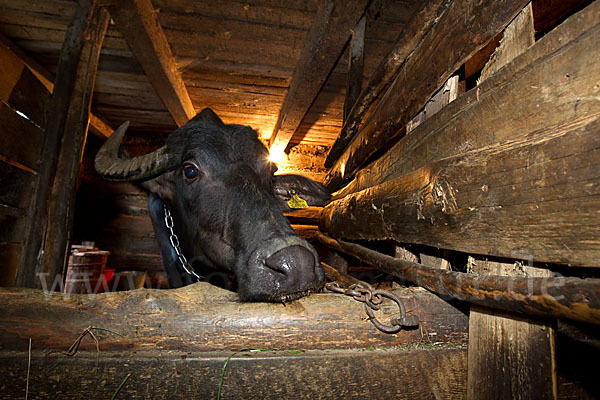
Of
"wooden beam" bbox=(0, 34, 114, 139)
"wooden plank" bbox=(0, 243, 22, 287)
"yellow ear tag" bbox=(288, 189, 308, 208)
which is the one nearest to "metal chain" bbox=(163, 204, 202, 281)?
"wooden plank" bbox=(0, 243, 22, 287)

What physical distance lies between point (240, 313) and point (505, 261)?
110 cm

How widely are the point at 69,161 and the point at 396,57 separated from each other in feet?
10.8

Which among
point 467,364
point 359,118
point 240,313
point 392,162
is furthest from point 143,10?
point 467,364

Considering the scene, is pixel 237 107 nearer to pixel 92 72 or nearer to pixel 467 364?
pixel 92 72

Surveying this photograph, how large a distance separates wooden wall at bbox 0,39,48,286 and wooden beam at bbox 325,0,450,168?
3.11 m

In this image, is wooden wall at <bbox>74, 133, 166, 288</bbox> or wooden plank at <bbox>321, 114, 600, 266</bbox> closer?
wooden plank at <bbox>321, 114, 600, 266</bbox>

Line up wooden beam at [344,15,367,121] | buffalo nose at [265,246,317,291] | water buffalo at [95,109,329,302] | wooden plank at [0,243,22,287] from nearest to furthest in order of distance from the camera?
buffalo nose at [265,246,317,291] → water buffalo at [95,109,329,302] → wooden plank at [0,243,22,287] → wooden beam at [344,15,367,121]

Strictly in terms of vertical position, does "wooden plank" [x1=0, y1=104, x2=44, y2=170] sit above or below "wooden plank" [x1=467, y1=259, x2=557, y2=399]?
above

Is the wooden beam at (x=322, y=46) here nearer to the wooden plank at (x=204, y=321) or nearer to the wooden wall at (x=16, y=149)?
the wooden plank at (x=204, y=321)

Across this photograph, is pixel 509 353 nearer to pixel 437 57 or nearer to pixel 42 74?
pixel 437 57

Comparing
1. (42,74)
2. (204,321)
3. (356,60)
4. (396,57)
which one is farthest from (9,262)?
(356,60)

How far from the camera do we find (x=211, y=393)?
1.27 meters

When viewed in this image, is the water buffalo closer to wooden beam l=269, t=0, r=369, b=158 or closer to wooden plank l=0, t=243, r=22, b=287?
wooden plank l=0, t=243, r=22, b=287

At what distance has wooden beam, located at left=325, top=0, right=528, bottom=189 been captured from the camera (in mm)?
1227
